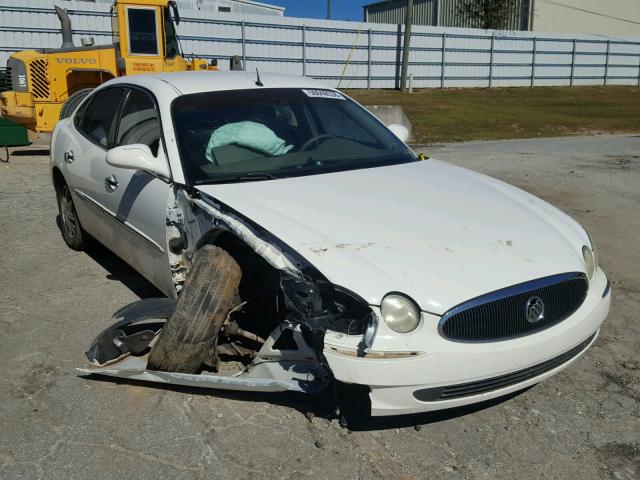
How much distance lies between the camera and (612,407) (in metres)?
3.31

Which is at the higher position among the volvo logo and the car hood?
the volvo logo

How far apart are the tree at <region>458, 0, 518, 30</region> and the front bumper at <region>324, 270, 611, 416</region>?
117 ft

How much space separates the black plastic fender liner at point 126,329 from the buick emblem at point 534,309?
1.85m

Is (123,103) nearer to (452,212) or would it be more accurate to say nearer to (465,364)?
(452,212)

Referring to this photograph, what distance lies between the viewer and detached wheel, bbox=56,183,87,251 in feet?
18.9

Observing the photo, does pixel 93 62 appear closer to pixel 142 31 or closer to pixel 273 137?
pixel 142 31

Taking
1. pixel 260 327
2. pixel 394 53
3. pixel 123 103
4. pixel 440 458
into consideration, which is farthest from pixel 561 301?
pixel 394 53

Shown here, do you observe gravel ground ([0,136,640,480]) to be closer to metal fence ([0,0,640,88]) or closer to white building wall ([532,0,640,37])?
metal fence ([0,0,640,88])

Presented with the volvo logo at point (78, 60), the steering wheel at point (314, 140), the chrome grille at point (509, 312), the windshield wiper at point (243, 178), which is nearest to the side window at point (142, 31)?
the volvo logo at point (78, 60)

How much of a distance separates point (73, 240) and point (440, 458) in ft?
13.7

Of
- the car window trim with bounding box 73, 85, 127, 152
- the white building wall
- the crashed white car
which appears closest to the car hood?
the crashed white car

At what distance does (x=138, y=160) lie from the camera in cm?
388

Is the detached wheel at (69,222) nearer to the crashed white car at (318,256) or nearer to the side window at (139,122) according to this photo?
the crashed white car at (318,256)

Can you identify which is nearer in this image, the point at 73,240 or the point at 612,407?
the point at 612,407
